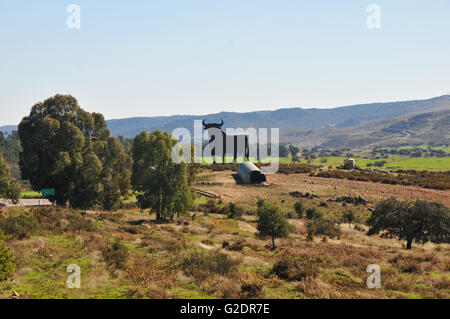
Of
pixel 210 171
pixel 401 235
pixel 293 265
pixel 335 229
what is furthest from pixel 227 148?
pixel 293 265

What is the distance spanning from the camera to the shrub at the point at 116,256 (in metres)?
18.2

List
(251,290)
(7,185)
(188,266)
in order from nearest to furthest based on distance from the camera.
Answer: (251,290)
(188,266)
(7,185)

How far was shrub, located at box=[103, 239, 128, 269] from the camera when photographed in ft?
59.8

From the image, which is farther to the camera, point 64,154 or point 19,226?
point 64,154

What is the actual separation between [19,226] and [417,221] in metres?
34.6

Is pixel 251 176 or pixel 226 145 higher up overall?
pixel 226 145

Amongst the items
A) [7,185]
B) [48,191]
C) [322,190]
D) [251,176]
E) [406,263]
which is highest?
[7,185]

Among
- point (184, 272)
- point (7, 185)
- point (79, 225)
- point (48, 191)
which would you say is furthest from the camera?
point (48, 191)

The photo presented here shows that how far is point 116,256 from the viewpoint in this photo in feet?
62.8

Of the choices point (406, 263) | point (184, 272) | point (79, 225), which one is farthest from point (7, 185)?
point (406, 263)

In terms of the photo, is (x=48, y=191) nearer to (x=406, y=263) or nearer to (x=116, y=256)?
(x=116, y=256)

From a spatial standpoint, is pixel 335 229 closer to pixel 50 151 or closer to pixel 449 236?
pixel 449 236

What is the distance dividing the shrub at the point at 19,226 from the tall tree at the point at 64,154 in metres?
11.4
